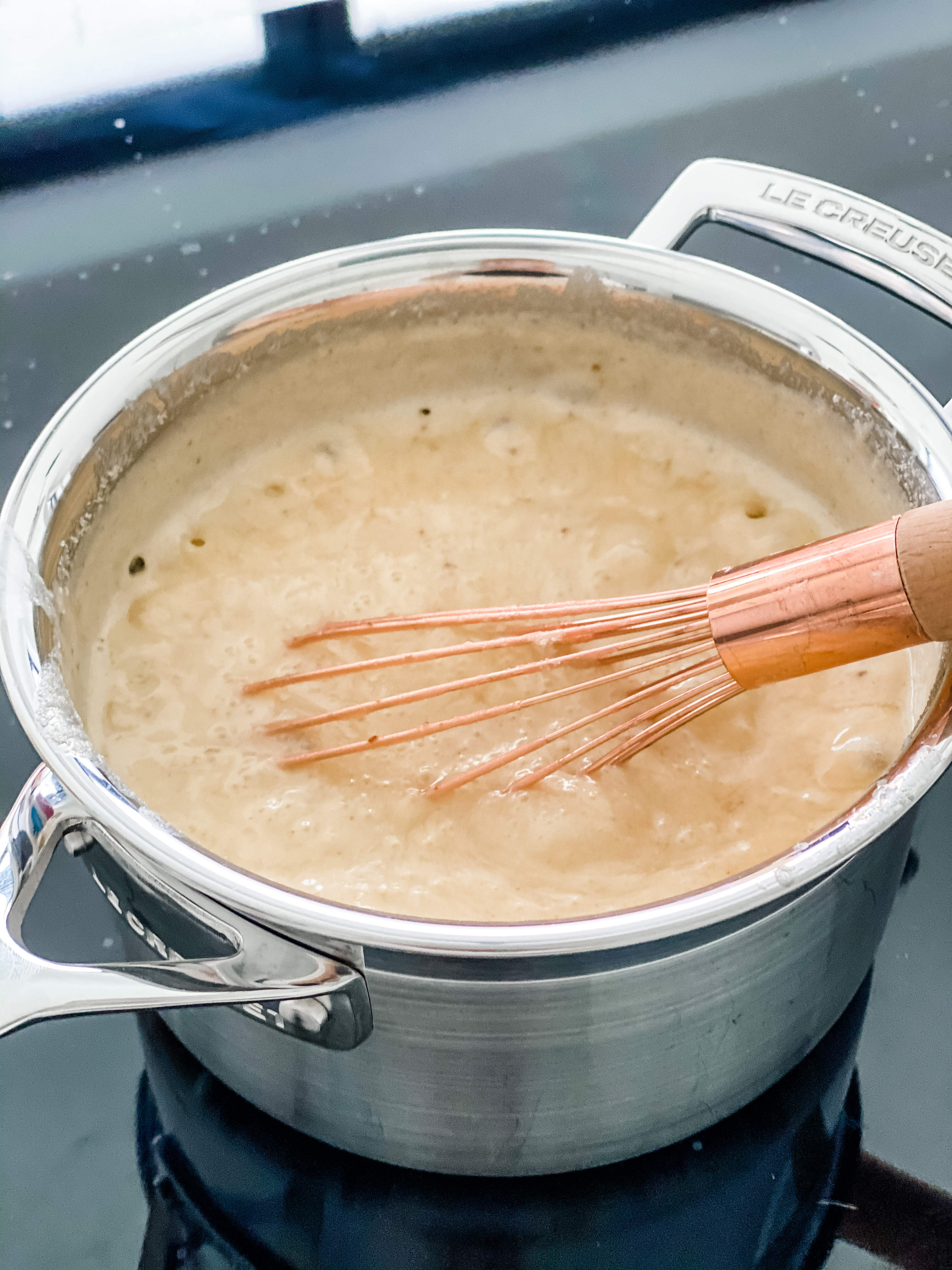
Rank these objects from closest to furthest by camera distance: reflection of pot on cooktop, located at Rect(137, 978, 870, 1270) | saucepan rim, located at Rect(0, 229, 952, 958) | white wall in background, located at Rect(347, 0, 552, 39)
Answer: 1. saucepan rim, located at Rect(0, 229, 952, 958)
2. reflection of pot on cooktop, located at Rect(137, 978, 870, 1270)
3. white wall in background, located at Rect(347, 0, 552, 39)

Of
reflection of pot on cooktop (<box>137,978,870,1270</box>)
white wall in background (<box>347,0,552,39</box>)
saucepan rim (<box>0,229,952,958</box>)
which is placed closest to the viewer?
saucepan rim (<box>0,229,952,958</box>)

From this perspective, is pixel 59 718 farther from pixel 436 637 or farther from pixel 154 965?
pixel 436 637

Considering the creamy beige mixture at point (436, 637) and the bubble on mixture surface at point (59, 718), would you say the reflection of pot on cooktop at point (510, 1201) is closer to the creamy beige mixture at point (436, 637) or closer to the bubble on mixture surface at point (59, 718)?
the creamy beige mixture at point (436, 637)

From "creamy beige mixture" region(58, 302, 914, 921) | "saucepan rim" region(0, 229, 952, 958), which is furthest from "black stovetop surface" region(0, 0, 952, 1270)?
"saucepan rim" region(0, 229, 952, 958)

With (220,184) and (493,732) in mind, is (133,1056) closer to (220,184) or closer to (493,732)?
(493,732)

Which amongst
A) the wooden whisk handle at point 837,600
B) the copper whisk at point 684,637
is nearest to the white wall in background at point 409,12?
the copper whisk at point 684,637

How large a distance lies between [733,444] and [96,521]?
51cm

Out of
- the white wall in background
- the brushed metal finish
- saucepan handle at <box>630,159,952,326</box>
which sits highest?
the white wall in background

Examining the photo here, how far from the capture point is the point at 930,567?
0.61 m

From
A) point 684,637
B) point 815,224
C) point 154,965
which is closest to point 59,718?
point 154,965

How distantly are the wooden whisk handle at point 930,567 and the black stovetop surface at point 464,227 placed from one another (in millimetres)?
366

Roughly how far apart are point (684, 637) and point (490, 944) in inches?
11.3

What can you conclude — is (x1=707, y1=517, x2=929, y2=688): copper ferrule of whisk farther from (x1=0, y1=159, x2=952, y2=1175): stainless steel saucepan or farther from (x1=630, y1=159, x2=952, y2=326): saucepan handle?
(x1=630, y1=159, x2=952, y2=326): saucepan handle

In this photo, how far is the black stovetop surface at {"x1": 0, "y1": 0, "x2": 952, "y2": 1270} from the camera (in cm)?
78
